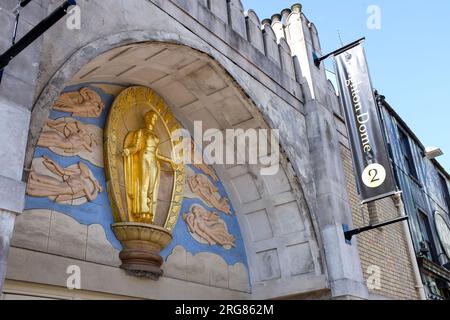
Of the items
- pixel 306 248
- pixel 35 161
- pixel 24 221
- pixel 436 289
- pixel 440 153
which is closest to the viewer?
pixel 24 221

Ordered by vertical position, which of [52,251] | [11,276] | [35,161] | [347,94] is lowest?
[11,276]

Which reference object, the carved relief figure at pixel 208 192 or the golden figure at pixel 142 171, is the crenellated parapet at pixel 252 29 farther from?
the carved relief figure at pixel 208 192

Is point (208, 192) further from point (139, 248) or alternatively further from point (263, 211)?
point (139, 248)

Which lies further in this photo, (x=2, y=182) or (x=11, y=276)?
(x=11, y=276)

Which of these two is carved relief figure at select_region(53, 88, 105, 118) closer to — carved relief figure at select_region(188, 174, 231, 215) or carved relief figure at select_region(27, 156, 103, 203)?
carved relief figure at select_region(27, 156, 103, 203)

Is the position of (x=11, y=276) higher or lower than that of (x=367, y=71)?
lower

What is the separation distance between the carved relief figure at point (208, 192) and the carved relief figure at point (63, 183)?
7.90 feet

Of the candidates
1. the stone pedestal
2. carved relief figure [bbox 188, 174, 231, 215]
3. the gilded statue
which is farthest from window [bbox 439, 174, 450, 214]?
the gilded statue

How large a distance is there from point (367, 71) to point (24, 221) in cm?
775

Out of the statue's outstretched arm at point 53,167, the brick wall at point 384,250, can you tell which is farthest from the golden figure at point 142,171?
the brick wall at point 384,250

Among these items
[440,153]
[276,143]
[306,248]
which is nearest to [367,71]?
[276,143]

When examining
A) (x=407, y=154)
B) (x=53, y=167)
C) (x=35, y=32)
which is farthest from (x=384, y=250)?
(x=35, y=32)

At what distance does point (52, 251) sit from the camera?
6.22 m

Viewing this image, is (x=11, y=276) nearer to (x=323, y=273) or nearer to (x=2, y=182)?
(x=2, y=182)
